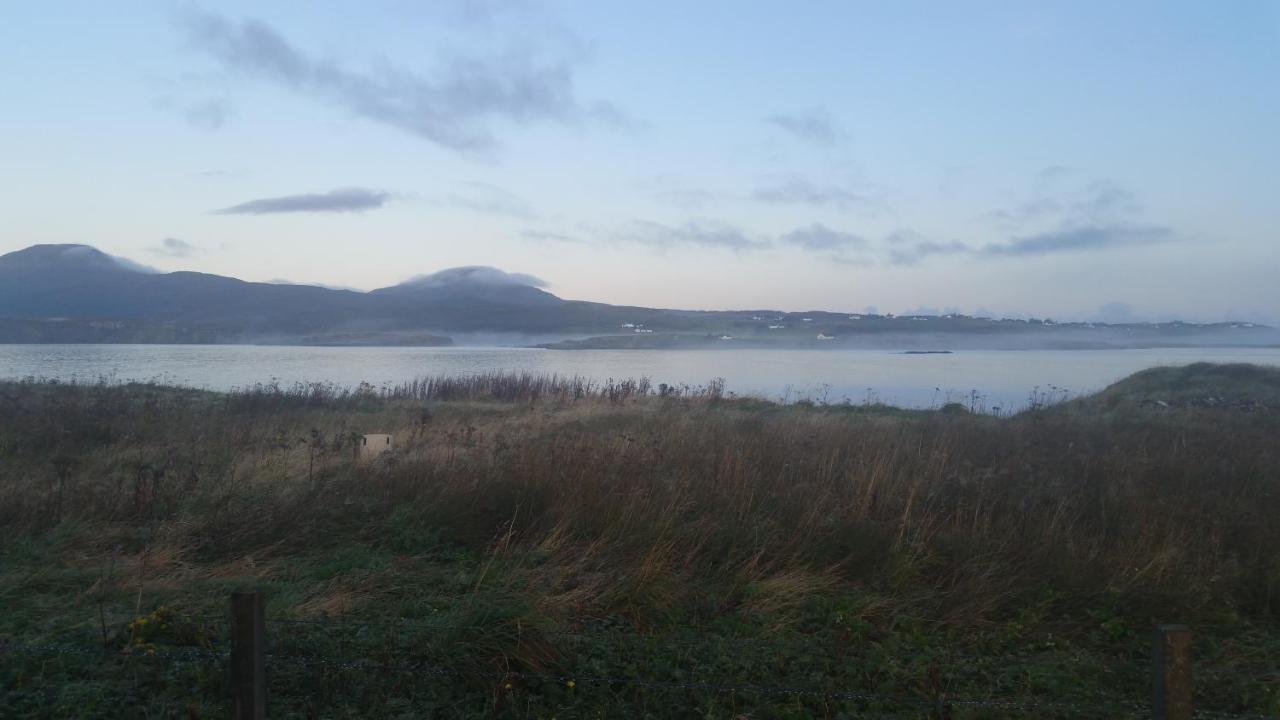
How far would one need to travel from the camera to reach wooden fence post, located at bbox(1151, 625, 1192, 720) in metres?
3.36

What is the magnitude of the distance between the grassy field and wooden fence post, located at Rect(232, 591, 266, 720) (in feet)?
3.09

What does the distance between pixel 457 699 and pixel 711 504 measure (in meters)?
3.62

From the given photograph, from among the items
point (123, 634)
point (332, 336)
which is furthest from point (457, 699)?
point (332, 336)

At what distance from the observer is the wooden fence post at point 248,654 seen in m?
3.63

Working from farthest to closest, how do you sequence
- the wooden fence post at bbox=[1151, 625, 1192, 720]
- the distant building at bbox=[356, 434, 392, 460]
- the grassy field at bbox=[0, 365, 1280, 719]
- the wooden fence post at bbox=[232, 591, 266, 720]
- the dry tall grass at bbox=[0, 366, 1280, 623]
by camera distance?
1. the distant building at bbox=[356, 434, 392, 460]
2. the dry tall grass at bbox=[0, 366, 1280, 623]
3. the grassy field at bbox=[0, 365, 1280, 719]
4. the wooden fence post at bbox=[232, 591, 266, 720]
5. the wooden fence post at bbox=[1151, 625, 1192, 720]

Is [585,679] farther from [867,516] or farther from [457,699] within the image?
[867,516]

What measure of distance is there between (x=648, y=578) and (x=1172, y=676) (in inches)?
136

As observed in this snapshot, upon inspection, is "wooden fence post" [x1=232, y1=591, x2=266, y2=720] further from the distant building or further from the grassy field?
the distant building

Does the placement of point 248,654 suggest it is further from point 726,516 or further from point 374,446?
point 374,446

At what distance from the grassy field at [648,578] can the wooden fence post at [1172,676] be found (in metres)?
1.16

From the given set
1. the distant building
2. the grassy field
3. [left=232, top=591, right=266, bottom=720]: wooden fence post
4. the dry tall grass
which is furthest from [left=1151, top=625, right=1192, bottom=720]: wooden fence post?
the distant building

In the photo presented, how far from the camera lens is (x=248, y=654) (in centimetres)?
365

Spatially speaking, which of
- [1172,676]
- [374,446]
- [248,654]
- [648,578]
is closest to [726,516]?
[648,578]

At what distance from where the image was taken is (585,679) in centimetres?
484
